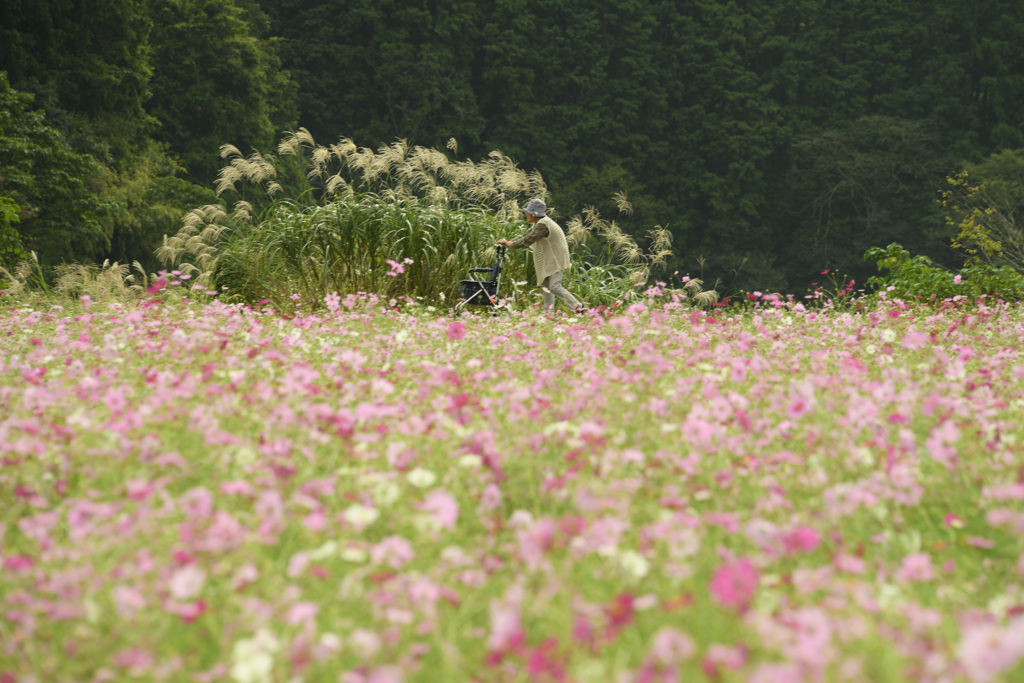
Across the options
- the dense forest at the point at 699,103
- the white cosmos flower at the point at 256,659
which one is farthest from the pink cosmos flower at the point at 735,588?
the dense forest at the point at 699,103

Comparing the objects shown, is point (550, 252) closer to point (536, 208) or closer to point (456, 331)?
point (536, 208)

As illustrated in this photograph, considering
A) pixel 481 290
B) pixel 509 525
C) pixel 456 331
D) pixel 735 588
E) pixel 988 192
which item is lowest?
pixel 988 192

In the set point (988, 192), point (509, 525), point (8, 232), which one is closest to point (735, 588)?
point (509, 525)

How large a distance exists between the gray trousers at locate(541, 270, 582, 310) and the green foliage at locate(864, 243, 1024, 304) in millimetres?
4178

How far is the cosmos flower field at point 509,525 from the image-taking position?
1435 mm

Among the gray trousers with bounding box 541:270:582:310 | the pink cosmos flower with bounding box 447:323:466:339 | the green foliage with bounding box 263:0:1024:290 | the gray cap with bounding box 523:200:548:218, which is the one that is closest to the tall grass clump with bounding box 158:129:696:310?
the gray trousers with bounding box 541:270:582:310

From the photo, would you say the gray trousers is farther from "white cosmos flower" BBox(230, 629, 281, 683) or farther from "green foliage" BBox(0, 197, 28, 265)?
"green foliage" BBox(0, 197, 28, 265)

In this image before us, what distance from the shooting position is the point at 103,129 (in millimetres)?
20359

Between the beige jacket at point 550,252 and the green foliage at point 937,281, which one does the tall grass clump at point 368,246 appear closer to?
the beige jacket at point 550,252

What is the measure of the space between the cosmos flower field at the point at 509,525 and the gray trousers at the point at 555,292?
4.06 m

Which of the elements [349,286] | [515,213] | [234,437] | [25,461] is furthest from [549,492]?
[515,213]

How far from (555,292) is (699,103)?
26055 millimetres

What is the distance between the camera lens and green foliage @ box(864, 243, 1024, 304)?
31.2 feet

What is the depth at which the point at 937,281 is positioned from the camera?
9.53 metres
